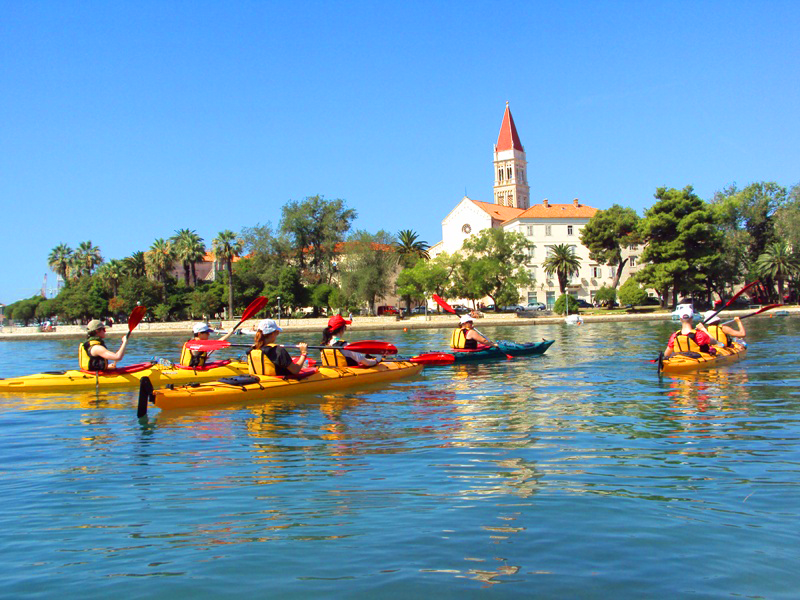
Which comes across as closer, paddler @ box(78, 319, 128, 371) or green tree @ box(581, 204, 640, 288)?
paddler @ box(78, 319, 128, 371)

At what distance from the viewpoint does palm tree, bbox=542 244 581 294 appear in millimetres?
70500

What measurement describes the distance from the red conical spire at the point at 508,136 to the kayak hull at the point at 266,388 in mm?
97072

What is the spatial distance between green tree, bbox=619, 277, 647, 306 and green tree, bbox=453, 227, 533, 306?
8970 millimetres

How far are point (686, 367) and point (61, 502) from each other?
13.7 meters

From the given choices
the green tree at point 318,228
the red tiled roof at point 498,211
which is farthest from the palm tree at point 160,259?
the red tiled roof at point 498,211

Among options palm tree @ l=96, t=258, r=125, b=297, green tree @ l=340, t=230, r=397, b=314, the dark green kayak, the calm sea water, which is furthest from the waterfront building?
the calm sea water

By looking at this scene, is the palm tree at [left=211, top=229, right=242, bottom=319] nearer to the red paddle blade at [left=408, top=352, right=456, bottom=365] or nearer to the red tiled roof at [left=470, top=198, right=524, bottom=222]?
the red tiled roof at [left=470, top=198, right=524, bottom=222]

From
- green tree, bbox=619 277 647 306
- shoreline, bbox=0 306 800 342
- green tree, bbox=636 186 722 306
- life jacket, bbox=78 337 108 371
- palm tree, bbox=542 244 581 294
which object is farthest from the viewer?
palm tree, bbox=542 244 581 294

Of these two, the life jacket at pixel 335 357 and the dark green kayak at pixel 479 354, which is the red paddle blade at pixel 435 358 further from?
the life jacket at pixel 335 357

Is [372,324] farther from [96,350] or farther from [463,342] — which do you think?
[96,350]

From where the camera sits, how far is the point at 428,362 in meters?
18.5

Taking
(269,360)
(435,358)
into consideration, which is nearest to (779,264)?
(435,358)

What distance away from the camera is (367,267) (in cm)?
6606

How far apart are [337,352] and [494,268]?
4956 centimetres
